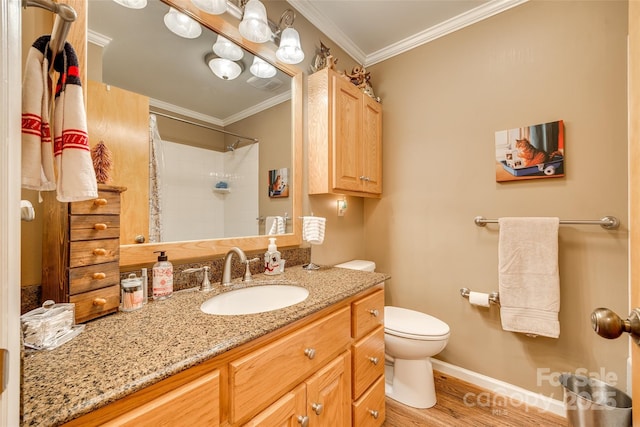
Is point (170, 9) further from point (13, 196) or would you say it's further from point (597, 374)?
point (597, 374)

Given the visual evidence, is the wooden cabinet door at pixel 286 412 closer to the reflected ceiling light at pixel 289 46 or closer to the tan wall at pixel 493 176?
the tan wall at pixel 493 176

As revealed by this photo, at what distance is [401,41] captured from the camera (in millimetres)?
2100

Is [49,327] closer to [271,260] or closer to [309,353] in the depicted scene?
[309,353]

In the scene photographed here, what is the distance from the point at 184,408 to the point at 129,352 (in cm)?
18

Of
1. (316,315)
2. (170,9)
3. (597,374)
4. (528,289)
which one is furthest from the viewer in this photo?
(528,289)

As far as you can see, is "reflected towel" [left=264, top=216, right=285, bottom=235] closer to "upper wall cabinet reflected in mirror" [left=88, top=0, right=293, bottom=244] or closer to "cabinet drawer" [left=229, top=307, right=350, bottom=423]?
"upper wall cabinet reflected in mirror" [left=88, top=0, right=293, bottom=244]

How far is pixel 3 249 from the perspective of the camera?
0.34 meters

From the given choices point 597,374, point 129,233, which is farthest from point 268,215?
point 597,374

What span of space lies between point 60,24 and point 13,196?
515 millimetres

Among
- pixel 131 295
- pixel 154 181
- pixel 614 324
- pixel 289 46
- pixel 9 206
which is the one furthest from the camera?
pixel 289 46

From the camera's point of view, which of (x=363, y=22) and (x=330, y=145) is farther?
(x=363, y=22)

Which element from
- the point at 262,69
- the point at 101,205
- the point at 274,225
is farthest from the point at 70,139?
the point at 262,69

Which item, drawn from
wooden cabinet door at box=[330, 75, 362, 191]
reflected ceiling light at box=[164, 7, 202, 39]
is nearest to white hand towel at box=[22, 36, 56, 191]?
reflected ceiling light at box=[164, 7, 202, 39]

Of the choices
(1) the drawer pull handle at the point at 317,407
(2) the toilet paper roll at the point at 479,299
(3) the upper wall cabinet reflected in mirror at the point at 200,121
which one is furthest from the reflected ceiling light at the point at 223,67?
(2) the toilet paper roll at the point at 479,299
